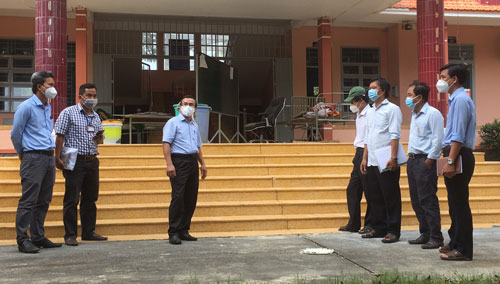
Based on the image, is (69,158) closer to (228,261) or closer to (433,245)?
(228,261)

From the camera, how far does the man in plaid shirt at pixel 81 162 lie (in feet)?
19.0

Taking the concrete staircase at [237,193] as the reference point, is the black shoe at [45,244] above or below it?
below

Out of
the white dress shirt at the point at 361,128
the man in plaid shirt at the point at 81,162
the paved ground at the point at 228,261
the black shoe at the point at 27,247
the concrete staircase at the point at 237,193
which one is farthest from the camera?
the concrete staircase at the point at 237,193

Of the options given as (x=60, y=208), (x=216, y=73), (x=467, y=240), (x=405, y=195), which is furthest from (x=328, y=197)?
(x=216, y=73)

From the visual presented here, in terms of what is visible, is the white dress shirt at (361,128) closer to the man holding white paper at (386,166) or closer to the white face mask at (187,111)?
the man holding white paper at (386,166)

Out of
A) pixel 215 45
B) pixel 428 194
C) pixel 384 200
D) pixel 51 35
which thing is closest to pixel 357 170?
pixel 384 200

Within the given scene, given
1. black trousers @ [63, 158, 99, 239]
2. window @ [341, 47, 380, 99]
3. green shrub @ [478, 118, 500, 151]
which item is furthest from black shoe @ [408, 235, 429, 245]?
window @ [341, 47, 380, 99]

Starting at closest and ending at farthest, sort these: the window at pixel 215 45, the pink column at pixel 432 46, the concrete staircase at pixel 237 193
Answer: the concrete staircase at pixel 237 193
the pink column at pixel 432 46
the window at pixel 215 45

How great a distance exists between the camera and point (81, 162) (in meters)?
5.88

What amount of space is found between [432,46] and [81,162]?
24.5 ft

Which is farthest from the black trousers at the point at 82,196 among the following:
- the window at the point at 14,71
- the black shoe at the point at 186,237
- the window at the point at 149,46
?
the window at the point at 14,71

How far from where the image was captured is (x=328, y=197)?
295 inches

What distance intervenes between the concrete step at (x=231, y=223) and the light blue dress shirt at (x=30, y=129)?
1.27 meters

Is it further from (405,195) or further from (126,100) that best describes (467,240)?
(126,100)
